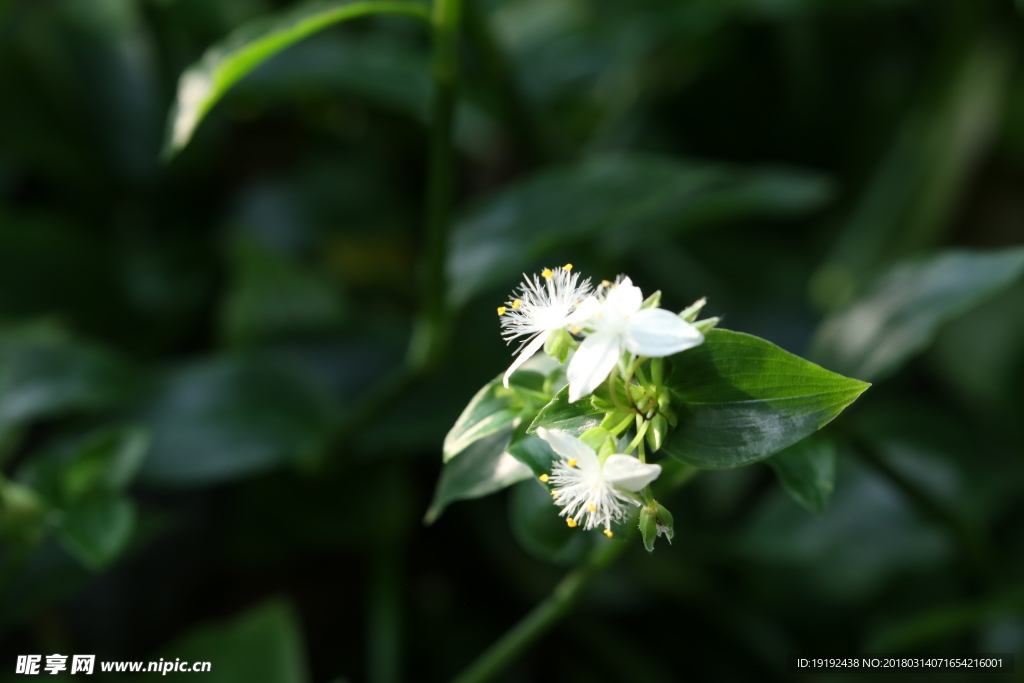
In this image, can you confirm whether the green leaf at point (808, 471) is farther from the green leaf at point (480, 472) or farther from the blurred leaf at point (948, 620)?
the blurred leaf at point (948, 620)

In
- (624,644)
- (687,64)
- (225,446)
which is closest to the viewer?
(225,446)

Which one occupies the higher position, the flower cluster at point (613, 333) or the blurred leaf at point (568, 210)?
the blurred leaf at point (568, 210)

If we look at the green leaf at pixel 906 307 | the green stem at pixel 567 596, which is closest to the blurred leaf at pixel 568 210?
the green leaf at pixel 906 307

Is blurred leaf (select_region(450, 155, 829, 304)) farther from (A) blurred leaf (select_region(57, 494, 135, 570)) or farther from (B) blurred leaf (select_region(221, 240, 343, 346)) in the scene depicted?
(A) blurred leaf (select_region(57, 494, 135, 570))

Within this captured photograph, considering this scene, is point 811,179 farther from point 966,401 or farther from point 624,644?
point 624,644

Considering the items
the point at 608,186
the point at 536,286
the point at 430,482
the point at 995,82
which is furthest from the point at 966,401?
the point at 536,286

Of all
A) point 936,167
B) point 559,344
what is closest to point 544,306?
point 559,344
